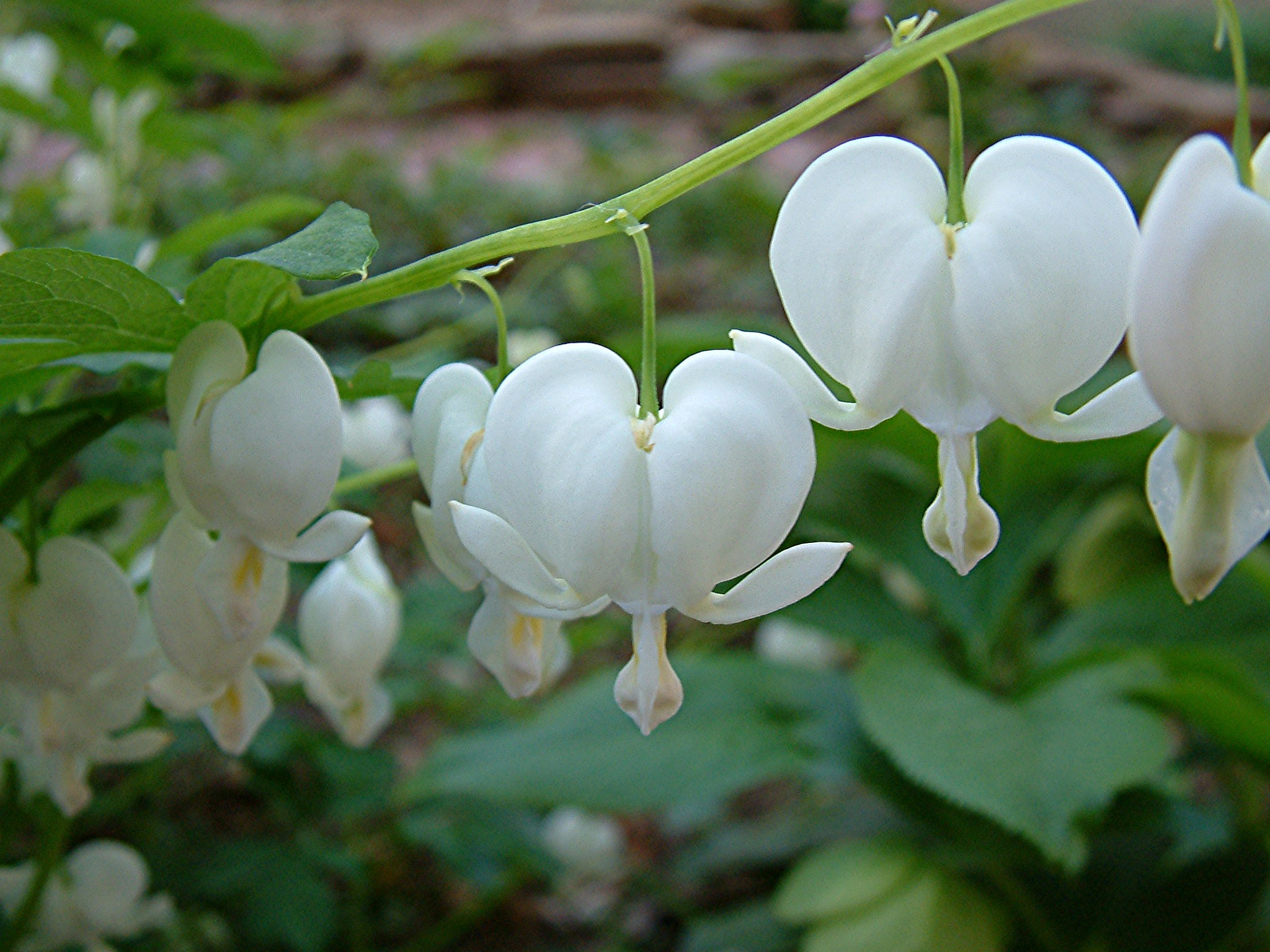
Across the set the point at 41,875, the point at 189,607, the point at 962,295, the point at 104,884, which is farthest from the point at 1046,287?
the point at 104,884

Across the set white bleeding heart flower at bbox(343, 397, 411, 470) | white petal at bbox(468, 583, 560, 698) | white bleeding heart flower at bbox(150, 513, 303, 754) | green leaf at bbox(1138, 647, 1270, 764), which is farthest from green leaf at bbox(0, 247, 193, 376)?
green leaf at bbox(1138, 647, 1270, 764)

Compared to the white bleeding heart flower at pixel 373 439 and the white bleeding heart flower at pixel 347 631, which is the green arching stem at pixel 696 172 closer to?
the white bleeding heart flower at pixel 347 631

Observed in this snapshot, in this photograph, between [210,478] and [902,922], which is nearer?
[210,478]

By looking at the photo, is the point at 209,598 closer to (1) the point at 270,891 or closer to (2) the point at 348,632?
(2) the point at 348,632

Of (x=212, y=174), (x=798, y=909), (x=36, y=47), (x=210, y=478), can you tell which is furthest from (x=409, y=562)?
(x=210, y=478)

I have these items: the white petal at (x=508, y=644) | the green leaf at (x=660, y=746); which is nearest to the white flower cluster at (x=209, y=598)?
the white petal at (x=508, y=644)

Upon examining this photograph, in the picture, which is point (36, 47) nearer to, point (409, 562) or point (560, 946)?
point (409, 562)
